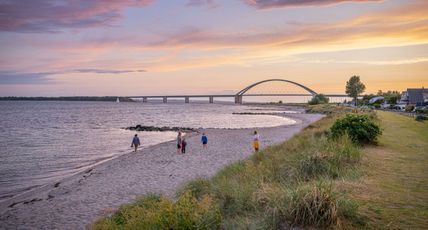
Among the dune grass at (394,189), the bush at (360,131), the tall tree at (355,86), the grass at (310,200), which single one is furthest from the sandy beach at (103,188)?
the tall tree at (355,86)

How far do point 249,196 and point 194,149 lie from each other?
21.6 metres

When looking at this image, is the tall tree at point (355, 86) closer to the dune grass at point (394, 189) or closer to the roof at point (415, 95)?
the roof at point (415, 95)

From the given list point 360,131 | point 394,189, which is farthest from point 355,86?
point 394,189

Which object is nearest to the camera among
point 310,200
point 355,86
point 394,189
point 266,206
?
point 310,200

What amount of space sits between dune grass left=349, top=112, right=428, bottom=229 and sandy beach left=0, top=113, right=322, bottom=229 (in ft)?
26.7

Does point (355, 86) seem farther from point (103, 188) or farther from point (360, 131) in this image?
point (103, 188)

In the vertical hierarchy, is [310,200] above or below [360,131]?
below

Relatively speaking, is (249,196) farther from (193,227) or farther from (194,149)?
(194,149)

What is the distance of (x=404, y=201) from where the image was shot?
321 inches

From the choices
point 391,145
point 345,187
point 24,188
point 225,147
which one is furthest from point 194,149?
point 345,187

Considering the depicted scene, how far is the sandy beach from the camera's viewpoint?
12961 mm

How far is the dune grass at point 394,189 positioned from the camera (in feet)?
23.0

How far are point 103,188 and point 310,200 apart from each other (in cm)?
1291

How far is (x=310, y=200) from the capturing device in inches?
283
